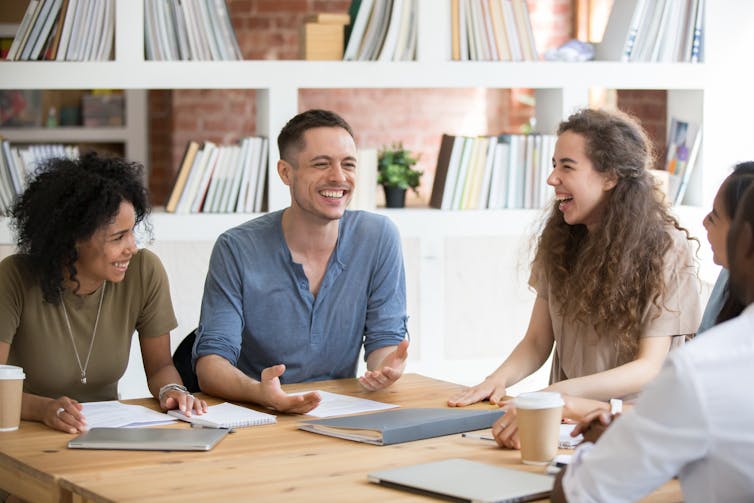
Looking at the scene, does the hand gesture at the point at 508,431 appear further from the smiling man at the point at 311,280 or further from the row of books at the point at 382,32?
the row of books at the point at 382,32

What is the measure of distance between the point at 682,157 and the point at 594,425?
248 cm

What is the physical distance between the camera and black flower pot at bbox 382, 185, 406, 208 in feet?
12.6

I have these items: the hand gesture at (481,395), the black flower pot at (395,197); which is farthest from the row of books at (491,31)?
the hand gesture at (481,395)

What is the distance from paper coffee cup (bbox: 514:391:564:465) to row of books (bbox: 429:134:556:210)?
81.6 inches

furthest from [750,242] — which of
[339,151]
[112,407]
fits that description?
[339,151]

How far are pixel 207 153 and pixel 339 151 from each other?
0.99 m

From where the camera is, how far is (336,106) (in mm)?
5887

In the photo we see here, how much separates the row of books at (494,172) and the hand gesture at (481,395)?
1.56 metres

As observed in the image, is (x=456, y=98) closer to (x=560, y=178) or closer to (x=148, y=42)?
(x=148, y=42)

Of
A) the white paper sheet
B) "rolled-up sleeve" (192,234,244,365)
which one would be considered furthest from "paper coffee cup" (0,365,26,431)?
"rolled-up sleeve" (192,234,244,365)

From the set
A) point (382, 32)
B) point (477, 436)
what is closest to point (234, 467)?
point (477, 436)

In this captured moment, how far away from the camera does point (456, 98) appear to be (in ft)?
20.2

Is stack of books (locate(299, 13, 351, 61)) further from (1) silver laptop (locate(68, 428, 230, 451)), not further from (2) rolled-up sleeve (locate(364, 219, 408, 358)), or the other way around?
(1) silver laptop (locate(68, 428, 230, 451))

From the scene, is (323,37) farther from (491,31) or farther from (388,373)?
→ (388,373)
